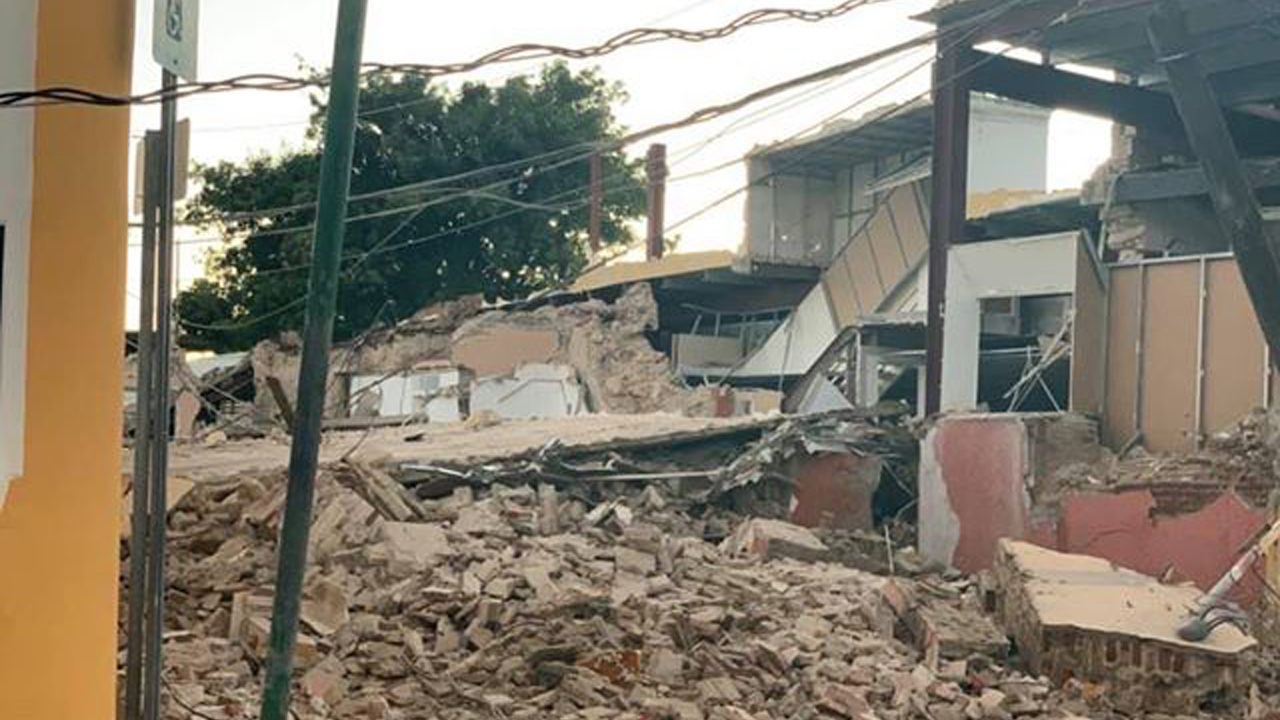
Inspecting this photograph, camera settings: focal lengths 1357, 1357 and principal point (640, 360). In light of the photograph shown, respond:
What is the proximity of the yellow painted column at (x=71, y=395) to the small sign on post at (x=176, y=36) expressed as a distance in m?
0.43

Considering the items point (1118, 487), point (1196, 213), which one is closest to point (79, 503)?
point (1118, 487)

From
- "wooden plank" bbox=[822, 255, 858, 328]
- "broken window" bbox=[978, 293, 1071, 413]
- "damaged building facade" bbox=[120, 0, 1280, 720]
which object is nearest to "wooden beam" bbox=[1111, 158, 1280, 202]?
"damaged building facade" bbox=[120, 0, 1280, 720]

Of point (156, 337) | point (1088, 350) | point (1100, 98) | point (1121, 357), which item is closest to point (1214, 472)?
point (1121, 357)

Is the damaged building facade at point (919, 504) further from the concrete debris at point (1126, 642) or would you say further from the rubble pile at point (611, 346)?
the rubble pile at point (611, 346)

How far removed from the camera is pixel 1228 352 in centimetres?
1232

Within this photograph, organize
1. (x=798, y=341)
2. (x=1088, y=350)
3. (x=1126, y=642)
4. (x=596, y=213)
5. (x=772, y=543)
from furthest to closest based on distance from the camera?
(x=596, y=213)
(x=798, y=341)
(x=1088, y=350)
(x=772, y=543)
(x=1126, y=642)

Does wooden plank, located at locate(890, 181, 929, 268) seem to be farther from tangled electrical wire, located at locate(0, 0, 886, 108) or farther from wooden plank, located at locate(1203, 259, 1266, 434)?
tangled electrical wire, located at locate(0, 0, 886, 108)

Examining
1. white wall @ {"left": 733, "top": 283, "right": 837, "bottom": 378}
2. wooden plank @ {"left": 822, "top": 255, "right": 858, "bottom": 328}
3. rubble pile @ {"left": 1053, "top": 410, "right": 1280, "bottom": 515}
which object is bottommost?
rubble pile @ {"left": 1053, "top": 410, "right": 1280, "bottom": 515}

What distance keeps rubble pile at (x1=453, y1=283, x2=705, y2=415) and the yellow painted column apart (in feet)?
65.7

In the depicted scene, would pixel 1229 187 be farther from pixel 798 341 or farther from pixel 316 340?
pixel 798 341

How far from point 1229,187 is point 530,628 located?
16.0 feet

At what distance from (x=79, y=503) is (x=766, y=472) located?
10.5m

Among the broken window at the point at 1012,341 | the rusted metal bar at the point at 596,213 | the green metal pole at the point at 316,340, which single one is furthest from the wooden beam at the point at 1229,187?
the rusted metal bar at the point at 596,213

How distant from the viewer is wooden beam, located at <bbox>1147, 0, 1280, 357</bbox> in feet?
25.0
